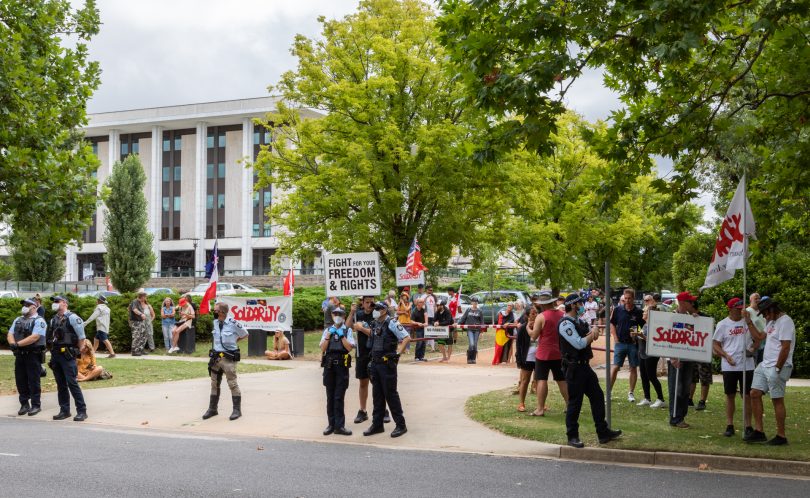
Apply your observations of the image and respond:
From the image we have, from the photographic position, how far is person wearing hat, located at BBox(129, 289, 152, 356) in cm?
2389

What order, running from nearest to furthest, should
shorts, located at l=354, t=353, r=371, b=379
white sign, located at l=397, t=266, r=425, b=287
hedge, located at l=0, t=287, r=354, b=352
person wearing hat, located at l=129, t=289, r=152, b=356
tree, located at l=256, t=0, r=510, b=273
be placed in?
shorts, located at l=354, t=353, r=371, b=379
white sign, located at l=397, t=266, r=425, b=287
person wearing hat, located at l=129, t=289, r=152, b=356
hedge, located at l=0, t=287, r=354, b=352
tree, located at l=256, t=0, r=510, b=273

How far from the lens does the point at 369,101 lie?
28.5 m

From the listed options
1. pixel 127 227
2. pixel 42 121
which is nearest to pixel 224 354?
pixel 42 121

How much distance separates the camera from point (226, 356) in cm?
1284

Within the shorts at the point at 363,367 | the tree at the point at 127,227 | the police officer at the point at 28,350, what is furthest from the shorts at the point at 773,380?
the tree at the point at 127,227

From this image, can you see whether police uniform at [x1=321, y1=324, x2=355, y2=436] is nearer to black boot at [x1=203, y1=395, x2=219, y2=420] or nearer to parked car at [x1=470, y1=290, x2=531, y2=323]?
black boot at [x1=203, y1=395, x2=219, y2=420]

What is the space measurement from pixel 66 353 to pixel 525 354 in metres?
7.30

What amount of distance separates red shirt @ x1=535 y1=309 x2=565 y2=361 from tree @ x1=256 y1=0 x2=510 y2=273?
15.5 m

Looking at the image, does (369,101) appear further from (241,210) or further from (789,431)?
(241,210)

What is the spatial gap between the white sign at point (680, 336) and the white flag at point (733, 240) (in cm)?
54

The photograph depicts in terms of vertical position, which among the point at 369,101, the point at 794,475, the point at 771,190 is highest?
the point at 369,101

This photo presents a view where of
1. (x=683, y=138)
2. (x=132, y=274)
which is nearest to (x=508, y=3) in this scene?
(x=683, y=138)

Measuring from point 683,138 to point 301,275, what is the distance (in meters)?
57.7

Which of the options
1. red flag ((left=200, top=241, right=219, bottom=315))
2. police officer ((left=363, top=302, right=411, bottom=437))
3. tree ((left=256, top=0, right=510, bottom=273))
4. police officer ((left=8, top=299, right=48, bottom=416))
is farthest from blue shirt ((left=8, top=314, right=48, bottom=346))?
tree ((left=256, top=0, right=510, bottom=273))
